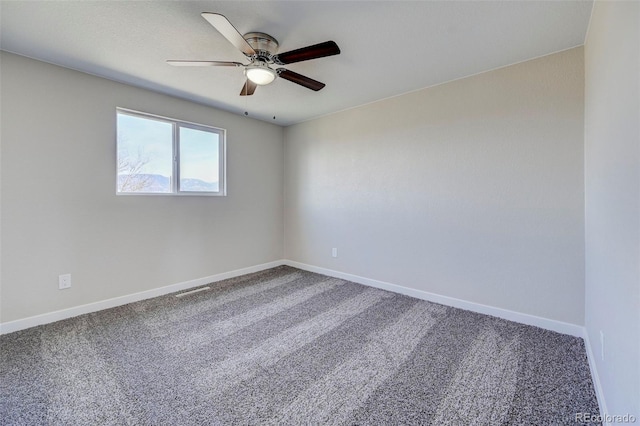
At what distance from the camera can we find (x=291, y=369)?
183cm

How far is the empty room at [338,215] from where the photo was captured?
150cm

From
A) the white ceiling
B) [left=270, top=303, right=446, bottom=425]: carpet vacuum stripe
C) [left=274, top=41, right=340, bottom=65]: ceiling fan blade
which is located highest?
the white ceiling

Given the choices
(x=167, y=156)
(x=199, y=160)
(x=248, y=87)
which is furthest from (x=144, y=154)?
(x=248, y=87)

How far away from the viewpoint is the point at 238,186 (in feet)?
13.1

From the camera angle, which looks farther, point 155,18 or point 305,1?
point 155,18

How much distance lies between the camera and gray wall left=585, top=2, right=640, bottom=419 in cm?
102

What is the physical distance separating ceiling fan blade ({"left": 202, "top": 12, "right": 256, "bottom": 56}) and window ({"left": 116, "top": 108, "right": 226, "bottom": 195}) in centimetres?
192

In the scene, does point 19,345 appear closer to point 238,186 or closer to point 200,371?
point 200,371

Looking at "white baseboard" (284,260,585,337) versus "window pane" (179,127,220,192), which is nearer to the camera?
"white baseboard" (284,260,585,337)

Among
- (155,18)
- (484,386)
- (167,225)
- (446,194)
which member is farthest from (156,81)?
(484,386)

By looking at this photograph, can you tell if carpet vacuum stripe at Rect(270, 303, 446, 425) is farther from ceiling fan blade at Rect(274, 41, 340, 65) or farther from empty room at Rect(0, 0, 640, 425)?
ceiling fan blade at Rect(274, 41, 340, 65)

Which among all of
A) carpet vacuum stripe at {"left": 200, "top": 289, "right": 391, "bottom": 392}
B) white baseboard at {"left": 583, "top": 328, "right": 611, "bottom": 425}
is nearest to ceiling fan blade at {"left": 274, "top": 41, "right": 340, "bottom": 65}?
carpet vacuum stripe at {"left": 200, "top": 289, "right": 391, "bottom": 392}

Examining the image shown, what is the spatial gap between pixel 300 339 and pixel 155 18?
8.51 ft

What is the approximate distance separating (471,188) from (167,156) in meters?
3.49
